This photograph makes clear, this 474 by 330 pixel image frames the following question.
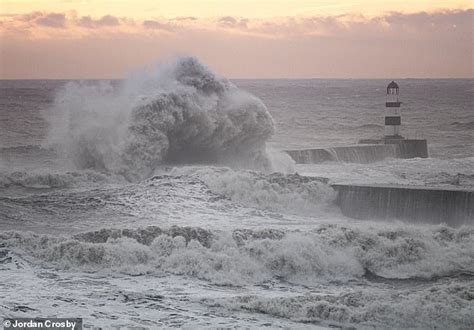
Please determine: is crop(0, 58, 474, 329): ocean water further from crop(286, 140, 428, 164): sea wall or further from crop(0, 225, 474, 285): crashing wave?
crop(286, 140, 428, 164): sea wall

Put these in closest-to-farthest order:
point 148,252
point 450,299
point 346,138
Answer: point 450,299, point 148,252, point 346,138

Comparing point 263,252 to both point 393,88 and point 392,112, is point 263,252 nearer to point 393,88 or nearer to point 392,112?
point 392,112

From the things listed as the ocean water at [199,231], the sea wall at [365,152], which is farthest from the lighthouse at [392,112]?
the ocean water at [199,231]

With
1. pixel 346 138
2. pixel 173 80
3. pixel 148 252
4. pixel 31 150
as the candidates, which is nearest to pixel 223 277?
pixel 148 252

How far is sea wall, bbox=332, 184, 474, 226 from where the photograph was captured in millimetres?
9992

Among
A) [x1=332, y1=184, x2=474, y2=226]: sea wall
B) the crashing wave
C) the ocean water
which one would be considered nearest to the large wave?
the ocean water

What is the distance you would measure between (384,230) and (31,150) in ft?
50.6

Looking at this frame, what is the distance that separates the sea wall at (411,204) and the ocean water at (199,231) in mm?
228

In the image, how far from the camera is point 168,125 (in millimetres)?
15492

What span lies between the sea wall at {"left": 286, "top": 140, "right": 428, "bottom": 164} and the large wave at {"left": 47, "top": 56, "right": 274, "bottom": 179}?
2.12 meters

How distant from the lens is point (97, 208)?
11.2m

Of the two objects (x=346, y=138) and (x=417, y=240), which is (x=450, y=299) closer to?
(x=417, y=240)

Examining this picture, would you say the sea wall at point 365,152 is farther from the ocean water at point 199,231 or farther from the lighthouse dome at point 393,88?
the lighthouse dome at point 393,88

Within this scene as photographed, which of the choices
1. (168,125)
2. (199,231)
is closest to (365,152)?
(168,125)
